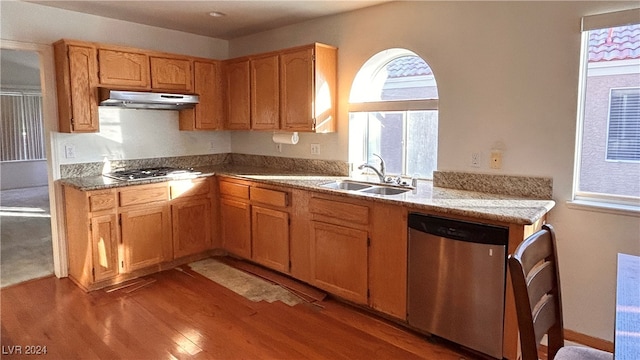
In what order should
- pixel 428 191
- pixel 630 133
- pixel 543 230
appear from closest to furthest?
Result: 1. pixel 543 230
2. pixel 630 133
3. pixel 428 191

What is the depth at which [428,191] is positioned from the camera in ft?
9.56

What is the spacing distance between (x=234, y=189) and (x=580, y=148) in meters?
2.76

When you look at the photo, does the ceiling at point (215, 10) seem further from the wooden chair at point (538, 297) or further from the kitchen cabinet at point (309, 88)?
the wooden chair at point (538, 297)

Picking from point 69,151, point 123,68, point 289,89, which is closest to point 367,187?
point 289,89

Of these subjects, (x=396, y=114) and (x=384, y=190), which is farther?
(x=396, y=114)

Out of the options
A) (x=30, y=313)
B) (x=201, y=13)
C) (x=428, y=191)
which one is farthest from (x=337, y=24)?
(x=30, y=313)

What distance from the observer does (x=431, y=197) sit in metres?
2.69

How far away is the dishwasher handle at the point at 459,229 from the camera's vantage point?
2213 mm

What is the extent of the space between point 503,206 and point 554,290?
3.22 feet

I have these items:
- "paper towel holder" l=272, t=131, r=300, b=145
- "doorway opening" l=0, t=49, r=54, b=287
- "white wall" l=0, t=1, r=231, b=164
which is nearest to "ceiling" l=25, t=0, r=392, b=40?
"white wall" l=0, t=1, r=231, b=164

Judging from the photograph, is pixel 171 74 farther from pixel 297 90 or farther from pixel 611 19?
pixel 611 19

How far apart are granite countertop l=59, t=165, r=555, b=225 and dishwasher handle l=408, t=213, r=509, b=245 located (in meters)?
0.05

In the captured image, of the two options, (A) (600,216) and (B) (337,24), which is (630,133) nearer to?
(A) (600,216)

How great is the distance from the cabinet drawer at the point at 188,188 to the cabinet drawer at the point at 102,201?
500 mm
